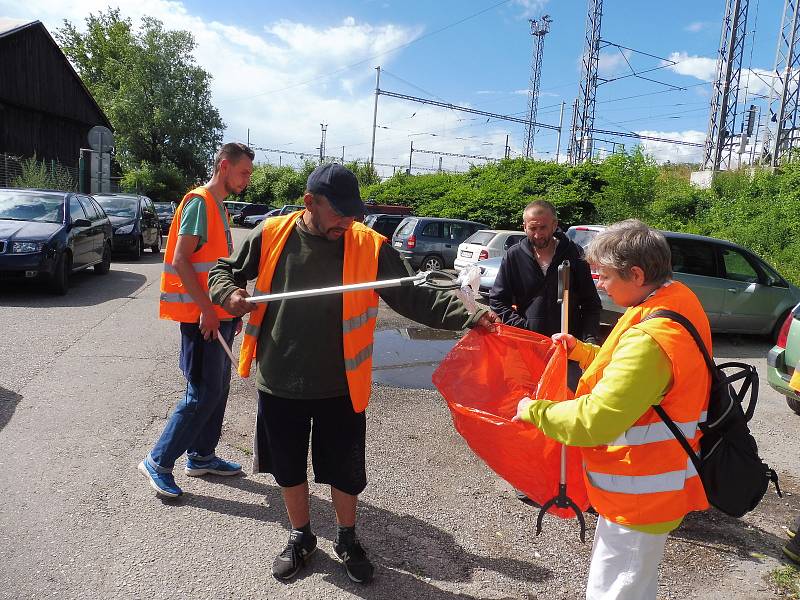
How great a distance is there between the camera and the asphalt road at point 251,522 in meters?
2.82

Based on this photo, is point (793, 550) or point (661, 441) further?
point (793, 550)

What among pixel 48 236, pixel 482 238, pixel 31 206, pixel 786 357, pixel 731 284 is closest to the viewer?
pixel 786 357


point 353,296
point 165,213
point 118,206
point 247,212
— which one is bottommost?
point 353,296

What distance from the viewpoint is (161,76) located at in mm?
46469

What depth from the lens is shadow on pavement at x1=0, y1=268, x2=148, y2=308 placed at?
29.4ft

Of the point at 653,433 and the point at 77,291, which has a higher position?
the point at 653,433

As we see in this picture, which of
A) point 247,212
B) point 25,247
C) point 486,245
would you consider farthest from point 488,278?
point 247,212

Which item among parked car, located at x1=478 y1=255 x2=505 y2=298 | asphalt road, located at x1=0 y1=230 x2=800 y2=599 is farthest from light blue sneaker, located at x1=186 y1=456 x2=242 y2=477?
parked car, located at x1=478 y1=255 x2=505 y2=298

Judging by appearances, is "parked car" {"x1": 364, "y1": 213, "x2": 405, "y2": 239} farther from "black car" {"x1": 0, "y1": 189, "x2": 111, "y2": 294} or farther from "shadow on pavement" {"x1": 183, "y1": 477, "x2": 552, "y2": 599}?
"shadow on pavement" {"x1": 183, "y1": 477, "x2": 552, "y2": 599}

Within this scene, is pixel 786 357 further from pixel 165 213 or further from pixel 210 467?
pixel 165 213

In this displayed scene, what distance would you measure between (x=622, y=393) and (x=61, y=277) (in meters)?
9.79

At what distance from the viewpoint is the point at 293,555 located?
2.87 metres

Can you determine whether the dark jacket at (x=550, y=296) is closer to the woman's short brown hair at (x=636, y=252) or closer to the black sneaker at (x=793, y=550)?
the black sneaker at (x=793, y=550)

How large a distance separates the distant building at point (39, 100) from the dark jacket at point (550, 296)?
101ft
